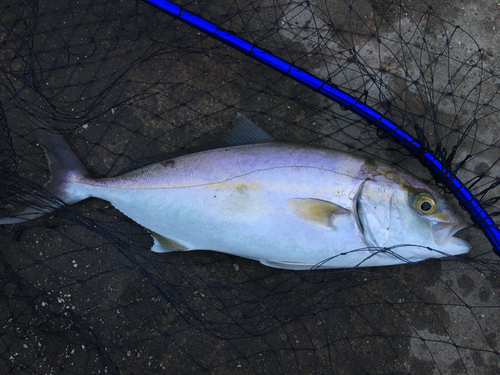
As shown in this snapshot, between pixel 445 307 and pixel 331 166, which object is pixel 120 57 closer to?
pixel 331 166

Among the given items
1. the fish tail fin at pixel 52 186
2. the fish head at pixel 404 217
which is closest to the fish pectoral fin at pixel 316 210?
the fish head at pixel 404 217

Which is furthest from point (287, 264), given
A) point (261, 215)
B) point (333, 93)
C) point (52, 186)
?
point (52, 186)

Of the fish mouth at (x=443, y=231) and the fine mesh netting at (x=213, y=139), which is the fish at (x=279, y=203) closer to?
the fish mouth at (x=443, y=231)

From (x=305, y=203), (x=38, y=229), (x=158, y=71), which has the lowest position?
(x=305, y=203)

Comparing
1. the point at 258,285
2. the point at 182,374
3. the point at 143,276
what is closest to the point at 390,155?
the point at 258,285

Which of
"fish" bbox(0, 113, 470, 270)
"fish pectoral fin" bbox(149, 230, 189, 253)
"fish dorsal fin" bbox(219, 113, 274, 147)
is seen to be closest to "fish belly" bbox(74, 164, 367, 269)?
"fish" bbox(0, 113, 470, 270)

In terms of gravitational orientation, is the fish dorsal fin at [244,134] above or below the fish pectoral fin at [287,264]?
above

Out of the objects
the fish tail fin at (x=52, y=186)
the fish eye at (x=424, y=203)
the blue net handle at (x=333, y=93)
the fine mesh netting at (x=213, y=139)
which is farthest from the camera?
the fine mesh netting at (x=213, y=139)

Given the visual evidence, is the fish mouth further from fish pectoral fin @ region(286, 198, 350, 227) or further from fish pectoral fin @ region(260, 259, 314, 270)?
fish pectoral fin @ region(260, 259, 314, 270)
